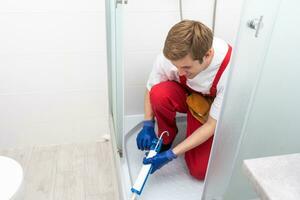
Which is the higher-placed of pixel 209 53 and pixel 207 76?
pixel 209 53

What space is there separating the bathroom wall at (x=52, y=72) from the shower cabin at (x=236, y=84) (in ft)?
0.43

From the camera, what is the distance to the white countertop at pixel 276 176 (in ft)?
1.58

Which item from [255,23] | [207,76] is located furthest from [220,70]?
[255,23]

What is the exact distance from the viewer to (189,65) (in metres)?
1.09

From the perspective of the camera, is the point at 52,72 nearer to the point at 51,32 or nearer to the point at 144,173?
the point at 51,32

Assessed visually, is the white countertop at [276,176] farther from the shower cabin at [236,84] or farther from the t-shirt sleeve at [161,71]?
the t-shirt sleeve at [161,71]

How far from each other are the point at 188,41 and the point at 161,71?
0.37m

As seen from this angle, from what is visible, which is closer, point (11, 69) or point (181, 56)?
point (181, 56)

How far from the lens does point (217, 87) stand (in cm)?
117

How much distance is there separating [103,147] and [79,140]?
0.50ft

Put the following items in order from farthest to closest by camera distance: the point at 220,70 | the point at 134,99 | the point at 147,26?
1. the point at 134,99
2. the point at 147,26
3. the point at 220,70

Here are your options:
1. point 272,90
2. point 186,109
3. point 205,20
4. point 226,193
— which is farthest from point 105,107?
point 272,90

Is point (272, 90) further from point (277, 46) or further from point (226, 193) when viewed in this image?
point (226, 193)

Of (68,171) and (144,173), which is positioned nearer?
(144,173)
